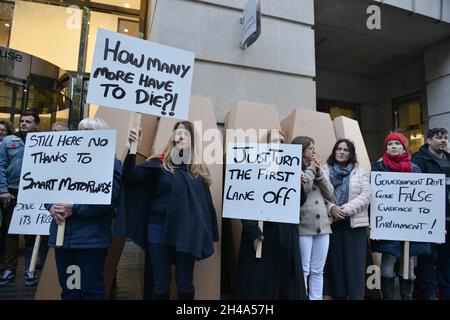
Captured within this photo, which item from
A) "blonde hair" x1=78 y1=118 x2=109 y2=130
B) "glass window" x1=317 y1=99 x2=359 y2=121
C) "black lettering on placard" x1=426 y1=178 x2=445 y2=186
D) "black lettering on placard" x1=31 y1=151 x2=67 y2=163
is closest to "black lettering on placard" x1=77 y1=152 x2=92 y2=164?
"black lettering on placard" x1=31 y1=151 x2=67 y2=163

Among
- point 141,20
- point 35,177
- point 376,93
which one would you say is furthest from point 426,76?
point 35,177

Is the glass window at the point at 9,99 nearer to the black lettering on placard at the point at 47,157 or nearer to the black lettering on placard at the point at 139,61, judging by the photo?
the black lettering on placard at the point at 47,157

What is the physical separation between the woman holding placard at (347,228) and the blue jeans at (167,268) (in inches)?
65.2

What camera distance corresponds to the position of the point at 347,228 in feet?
12.9

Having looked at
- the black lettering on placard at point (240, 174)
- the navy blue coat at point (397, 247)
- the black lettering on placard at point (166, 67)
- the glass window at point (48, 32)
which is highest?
the glass window at point (48, 32)

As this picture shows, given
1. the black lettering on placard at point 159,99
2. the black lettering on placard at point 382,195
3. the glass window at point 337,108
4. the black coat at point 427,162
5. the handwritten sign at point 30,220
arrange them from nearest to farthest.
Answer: the black lettering on placard at point 159,99
the handwritten sign at point 30,220
the black lettering on placard at point 382,195
the black coat at point 427,162
the glass window at point 337,108

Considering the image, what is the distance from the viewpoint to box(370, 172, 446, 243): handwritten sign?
3.65 m

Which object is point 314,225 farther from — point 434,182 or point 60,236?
point 60,236

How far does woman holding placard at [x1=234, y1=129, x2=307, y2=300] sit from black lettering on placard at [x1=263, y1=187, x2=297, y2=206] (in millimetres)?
251

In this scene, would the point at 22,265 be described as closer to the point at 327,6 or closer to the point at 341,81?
the point at 327,6

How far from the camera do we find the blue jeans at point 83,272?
2.82 meters

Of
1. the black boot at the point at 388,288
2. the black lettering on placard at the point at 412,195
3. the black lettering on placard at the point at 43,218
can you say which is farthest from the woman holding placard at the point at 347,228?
the black lettering on placard at the point at 43,218

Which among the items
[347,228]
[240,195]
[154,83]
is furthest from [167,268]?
[347,228]

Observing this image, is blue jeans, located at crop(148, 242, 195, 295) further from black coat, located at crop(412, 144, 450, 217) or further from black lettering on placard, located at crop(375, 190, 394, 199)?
black coat, located at crop(412, 144, 450, 217)
